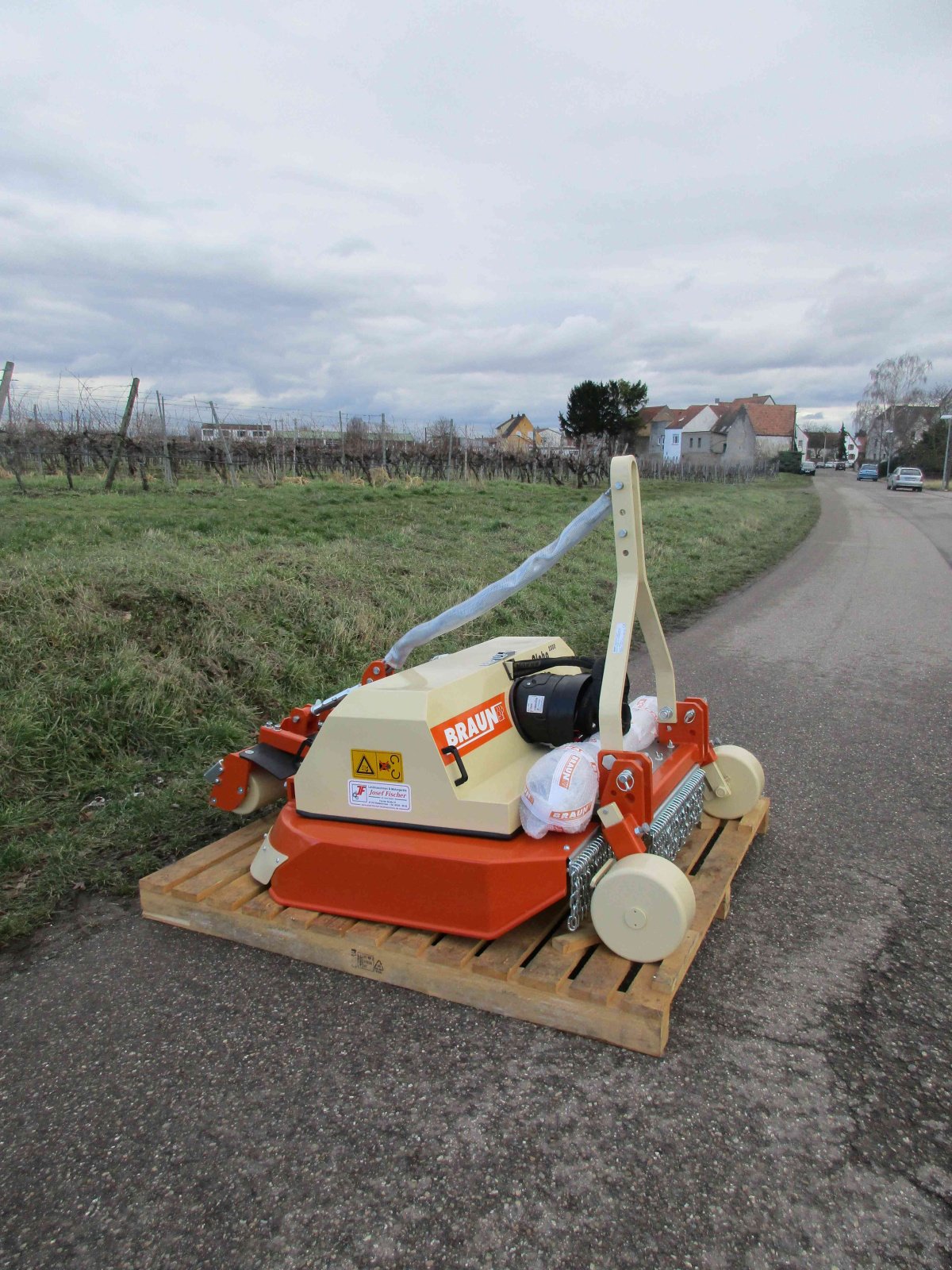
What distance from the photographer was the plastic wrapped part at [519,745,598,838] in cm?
280

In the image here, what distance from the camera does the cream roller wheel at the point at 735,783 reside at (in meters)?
3.78

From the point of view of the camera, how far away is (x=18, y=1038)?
8.57ft

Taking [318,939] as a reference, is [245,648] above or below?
above

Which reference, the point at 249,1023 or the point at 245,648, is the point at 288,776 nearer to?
the point at 249,1023

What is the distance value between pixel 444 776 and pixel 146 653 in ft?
10.7

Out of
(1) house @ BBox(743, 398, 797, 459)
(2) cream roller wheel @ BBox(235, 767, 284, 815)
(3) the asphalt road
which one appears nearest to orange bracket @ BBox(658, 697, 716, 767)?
(3) the asphalt road

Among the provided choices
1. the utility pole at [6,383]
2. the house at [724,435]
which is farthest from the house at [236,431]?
the house at [724,435]

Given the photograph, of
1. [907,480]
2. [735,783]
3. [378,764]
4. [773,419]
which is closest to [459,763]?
[378,764]

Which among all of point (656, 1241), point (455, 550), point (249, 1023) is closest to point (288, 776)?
point (249, 1023)

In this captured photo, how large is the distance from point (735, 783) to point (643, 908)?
4.44 feet

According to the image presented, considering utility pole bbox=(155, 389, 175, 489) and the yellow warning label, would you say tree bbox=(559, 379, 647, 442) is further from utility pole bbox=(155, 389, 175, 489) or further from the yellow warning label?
the yellow warning label

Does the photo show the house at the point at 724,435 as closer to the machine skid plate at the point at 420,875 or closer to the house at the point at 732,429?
the house at the point at 732,429

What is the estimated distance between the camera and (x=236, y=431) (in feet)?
63.3

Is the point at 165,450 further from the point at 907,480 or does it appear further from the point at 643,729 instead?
the point at 907,480
